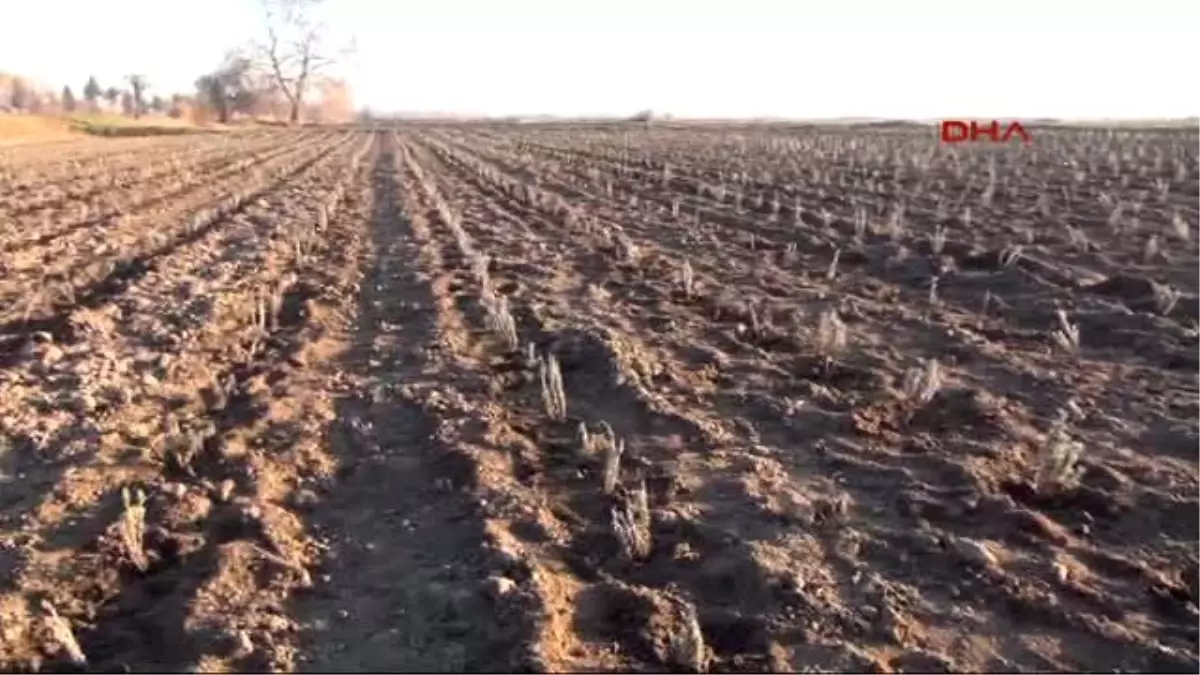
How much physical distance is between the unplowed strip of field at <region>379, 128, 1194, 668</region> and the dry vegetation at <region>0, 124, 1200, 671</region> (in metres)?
0.02

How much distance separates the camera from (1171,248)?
415 inches

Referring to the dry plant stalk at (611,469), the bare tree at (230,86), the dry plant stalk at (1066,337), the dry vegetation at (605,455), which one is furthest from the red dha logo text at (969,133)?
the bare tree at (230,86)

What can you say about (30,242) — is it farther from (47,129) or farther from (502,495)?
(47,129)

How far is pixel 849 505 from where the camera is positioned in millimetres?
4488

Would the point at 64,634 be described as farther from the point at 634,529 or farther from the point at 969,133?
the point at 969,133

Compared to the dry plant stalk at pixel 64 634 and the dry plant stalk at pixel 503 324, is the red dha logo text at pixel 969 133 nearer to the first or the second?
the dry plant stalk at pixel 503 324

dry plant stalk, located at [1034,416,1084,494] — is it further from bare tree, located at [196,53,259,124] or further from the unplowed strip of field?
bare tree, located at [196,53,259,124]

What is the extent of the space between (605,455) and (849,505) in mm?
1138

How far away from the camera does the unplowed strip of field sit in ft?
11.6

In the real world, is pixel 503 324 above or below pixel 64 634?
above

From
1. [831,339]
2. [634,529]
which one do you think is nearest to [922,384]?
[831,339]

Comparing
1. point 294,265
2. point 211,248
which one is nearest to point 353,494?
point 294,265

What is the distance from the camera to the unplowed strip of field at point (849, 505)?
354 centimetres

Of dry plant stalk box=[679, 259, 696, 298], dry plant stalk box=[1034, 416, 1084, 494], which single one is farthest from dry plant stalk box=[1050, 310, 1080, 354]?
dry plant stalk box=[679, 259, 696, 298]
